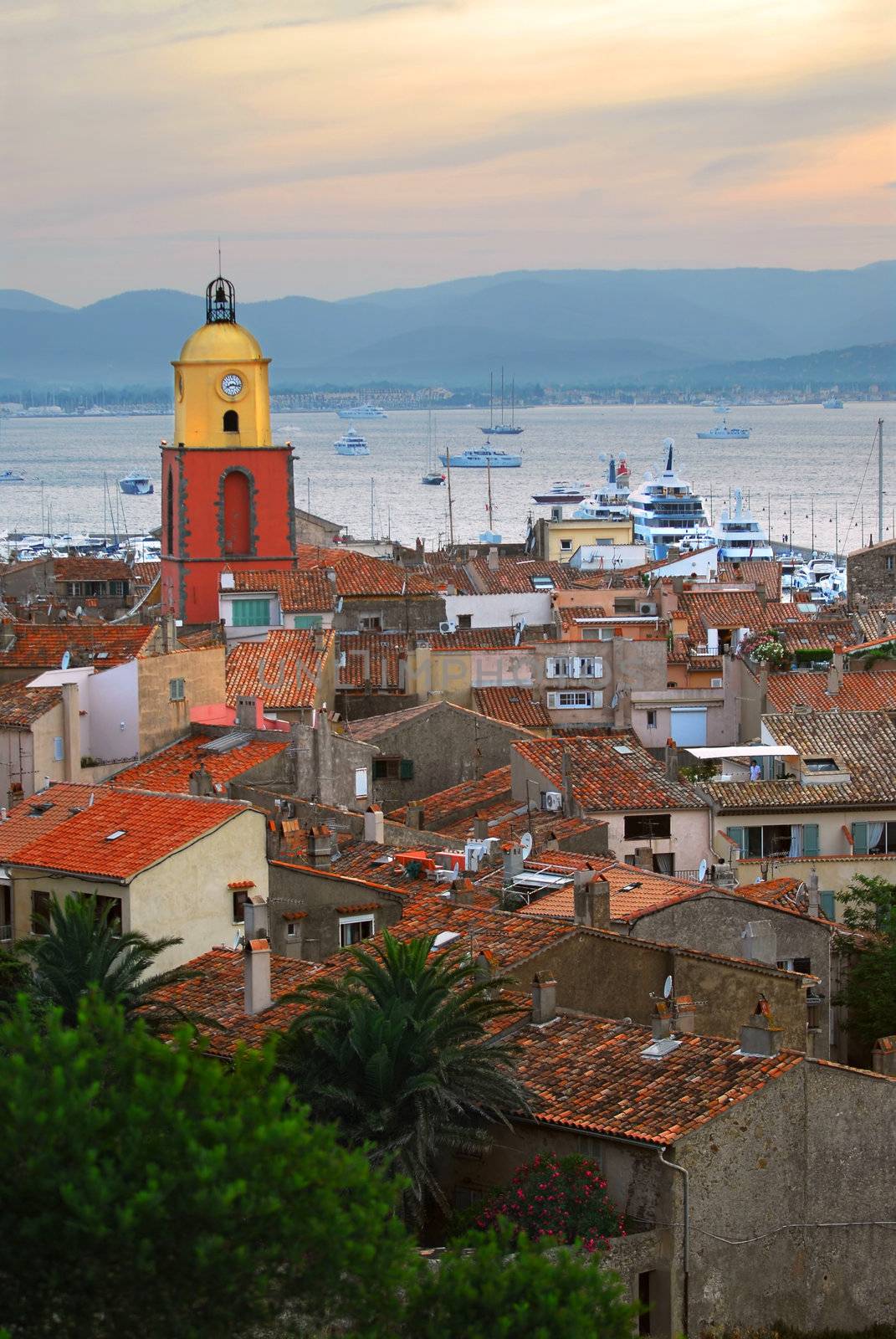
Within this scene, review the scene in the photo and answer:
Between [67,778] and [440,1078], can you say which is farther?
[67,778]

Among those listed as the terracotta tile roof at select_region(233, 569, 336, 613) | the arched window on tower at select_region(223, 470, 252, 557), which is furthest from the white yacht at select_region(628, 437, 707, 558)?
the terracotta tile roof at select_region(233, 569, 336, 613)

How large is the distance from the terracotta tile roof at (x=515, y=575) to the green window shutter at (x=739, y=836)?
28.5 metres

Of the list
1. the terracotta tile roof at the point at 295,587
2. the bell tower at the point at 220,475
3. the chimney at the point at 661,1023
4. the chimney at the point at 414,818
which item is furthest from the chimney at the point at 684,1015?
the bell tower at the point at 220,475

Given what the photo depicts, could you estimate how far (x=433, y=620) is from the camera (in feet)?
173

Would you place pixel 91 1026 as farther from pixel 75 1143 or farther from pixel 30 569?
pixel 30 569

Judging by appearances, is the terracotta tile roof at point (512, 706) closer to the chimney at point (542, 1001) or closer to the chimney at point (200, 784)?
the chimney at point (200, 784)

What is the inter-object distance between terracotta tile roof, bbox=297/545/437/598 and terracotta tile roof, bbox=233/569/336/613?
1.80ft

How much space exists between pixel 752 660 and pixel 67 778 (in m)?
13.3

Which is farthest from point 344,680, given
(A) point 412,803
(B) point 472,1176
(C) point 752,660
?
(B) point 472,1176

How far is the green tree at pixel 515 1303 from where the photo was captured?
13.3 m

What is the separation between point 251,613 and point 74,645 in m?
12.5

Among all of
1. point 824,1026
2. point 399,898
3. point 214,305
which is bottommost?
point 824,1026

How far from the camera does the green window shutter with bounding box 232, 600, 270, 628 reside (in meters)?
51.0

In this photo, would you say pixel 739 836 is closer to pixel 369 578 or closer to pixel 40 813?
pixel 40 813
